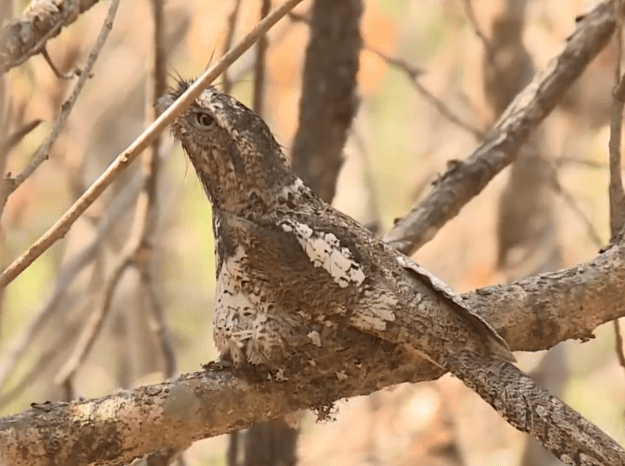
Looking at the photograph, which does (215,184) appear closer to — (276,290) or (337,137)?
(276,290)

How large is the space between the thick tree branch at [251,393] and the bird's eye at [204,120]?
0.60m

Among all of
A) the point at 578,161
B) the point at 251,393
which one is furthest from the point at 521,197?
the point at 251,393

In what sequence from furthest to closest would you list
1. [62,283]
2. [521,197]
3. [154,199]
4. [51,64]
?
[521,197] < [62,283] < [154,199] < [51,64]

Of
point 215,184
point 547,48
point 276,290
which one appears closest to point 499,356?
point 276,290

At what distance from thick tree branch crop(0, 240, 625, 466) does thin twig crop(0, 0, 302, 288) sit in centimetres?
40

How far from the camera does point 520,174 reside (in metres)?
4.39

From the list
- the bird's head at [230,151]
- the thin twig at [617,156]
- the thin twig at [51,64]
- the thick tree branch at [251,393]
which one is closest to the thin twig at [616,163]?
the thin twig at [617,156]

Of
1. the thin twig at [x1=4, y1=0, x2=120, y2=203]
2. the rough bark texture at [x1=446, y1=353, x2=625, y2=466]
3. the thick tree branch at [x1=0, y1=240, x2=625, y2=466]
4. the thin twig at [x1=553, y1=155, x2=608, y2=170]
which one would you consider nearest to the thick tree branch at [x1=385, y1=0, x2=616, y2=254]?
the thin twig at [x1=553, y1=155, x2=608, y2=170]

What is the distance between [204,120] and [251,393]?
0.66 m

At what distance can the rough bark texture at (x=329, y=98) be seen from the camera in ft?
11.0

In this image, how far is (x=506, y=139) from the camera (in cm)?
290

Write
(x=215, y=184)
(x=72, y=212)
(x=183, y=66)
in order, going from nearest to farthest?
1. (x=72, y=212)
2. (x=215, y=184)
3. (x=183, y=66)

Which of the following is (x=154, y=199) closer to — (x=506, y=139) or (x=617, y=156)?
(x=506, y=139)

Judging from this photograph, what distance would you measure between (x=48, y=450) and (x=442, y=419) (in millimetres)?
2648
